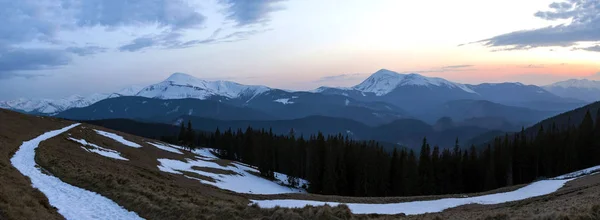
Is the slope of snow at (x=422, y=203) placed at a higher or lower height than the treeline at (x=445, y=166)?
higher

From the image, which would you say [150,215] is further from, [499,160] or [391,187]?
[499,160]

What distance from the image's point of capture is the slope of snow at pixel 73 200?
1593 centimetres

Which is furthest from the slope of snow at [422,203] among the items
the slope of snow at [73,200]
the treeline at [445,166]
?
the treeline at [445,166]

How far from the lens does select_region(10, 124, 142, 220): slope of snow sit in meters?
15.9

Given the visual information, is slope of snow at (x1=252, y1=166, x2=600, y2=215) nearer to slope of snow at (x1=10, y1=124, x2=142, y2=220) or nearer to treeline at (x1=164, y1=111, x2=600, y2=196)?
slope of snow at (x1=10, y1=124, x2=142, y2=220)

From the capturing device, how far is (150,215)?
16.3 meters

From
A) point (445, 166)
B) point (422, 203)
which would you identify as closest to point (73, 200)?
point (422, 203)

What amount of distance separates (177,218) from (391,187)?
62.5 m

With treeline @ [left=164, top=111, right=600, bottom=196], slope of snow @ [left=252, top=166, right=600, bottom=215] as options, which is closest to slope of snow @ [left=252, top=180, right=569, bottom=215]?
slope of snow @ [left=252, top=166, right=600, bottom=215]

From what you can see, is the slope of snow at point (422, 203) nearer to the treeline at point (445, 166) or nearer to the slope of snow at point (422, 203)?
the slope of snow at point (422, 203)

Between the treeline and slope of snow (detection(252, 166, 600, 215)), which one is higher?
slope of snow (detection(252, 166, 600, 215))

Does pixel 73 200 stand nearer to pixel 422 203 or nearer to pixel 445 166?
pixel 422 203

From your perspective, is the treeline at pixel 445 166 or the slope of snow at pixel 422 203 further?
the treeline at pixel 445 166

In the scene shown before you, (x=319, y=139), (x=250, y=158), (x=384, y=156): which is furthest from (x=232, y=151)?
(x=384, y=156)
